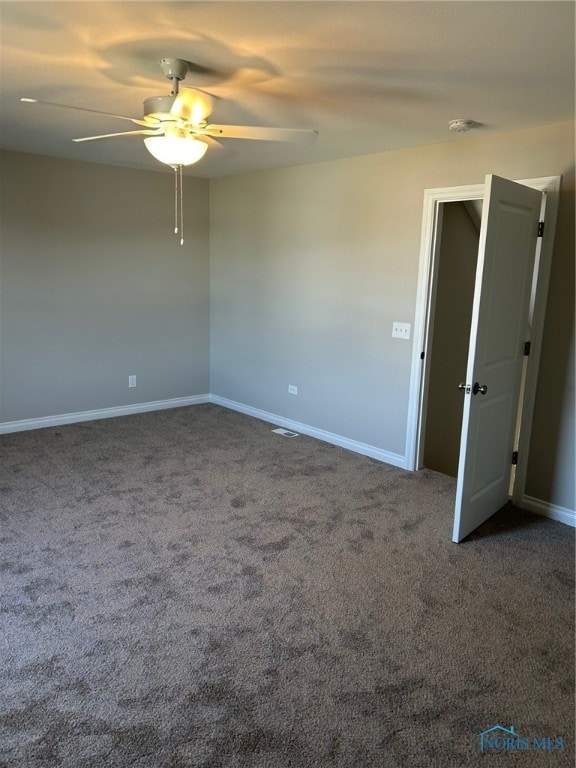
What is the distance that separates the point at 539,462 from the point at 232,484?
2135 millimetres

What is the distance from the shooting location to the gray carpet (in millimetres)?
1893

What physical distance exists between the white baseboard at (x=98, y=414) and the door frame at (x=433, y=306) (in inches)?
110

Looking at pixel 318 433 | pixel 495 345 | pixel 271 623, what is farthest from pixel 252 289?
pixel 271 623

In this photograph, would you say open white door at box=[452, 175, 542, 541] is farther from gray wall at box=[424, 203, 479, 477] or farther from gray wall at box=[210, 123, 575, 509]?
gray wall at box=[424, 203, 479, 477]

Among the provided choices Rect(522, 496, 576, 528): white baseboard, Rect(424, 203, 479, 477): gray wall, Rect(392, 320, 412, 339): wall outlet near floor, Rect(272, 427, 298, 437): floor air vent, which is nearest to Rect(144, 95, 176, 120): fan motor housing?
Rect(392, 320, 412, 339): wall outlet near floor

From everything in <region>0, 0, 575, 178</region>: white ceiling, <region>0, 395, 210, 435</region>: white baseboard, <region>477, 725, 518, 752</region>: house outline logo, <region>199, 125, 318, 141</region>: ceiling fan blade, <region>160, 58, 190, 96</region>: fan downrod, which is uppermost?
<region>0, 0, 575, 178</region>: white ceiling

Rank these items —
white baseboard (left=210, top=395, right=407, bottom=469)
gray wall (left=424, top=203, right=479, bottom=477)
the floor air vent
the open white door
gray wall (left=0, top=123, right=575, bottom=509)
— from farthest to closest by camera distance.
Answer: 1. the floor air vent
2. gray wall (left=424, top=203, right=479, bottom=477)
3. white baseboard (left=210, top=395, right=407, bottom=469)
4. gray wall (left=0, top=123, right=575, bottom=509)
5. the open white door

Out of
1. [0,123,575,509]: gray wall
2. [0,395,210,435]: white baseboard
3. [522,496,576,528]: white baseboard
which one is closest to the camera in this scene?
[522,496,576,528]: white baseboard

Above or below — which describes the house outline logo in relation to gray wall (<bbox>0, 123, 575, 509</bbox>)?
below

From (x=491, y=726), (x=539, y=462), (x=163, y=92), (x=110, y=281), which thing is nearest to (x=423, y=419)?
(x=539, y=462)

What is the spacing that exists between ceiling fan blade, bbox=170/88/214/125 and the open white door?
4.81 feet

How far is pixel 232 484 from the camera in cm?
403

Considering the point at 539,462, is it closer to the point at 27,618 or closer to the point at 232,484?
the point at 232,484

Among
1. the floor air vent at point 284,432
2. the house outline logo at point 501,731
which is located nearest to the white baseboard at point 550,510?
the house outline logo at point 501,731
